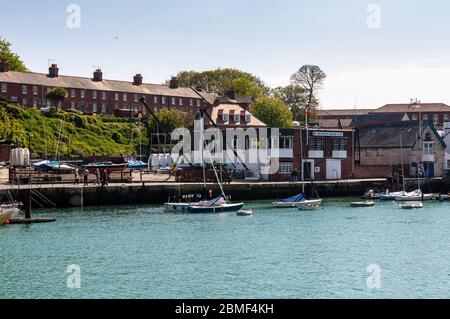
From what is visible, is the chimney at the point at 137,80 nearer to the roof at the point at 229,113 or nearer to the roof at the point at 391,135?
the roof at the point at 229,113

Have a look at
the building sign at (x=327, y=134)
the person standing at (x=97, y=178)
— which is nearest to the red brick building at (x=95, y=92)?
the building sign at (x=327, y=134)

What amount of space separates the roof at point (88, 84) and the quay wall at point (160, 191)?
172 ft

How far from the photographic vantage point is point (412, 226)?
5400cm

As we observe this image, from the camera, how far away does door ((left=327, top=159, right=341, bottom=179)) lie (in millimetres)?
90312

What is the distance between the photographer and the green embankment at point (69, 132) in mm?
98794

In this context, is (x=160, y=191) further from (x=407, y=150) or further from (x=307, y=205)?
(x=407, y=150)

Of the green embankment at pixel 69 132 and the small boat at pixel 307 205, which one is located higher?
the green embankment at pixel 69 132

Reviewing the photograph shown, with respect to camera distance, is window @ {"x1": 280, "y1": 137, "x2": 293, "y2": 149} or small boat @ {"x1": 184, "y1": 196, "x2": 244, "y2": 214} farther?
window @ {"x1": 280, "y1": 137, "x2": 293, "y2": 149}

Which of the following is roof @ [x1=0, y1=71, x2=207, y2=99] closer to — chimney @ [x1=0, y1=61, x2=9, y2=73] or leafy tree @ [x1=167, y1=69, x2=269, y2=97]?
chimney @ [x1=0, y1=61, x2=9, y2=73]

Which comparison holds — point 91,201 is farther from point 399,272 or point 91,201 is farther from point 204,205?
point 399,272

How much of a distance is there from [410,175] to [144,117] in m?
47.4

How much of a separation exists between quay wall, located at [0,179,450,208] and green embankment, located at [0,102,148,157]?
28.4 m

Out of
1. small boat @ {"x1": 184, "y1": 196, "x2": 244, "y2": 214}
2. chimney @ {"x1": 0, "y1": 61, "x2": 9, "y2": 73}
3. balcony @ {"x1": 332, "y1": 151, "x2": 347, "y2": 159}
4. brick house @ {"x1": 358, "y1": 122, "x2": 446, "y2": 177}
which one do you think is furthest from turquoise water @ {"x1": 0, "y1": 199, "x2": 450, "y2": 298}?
chimney @ {"x1": 0, "y1": 61, "x2": 9, "y2": 73}
